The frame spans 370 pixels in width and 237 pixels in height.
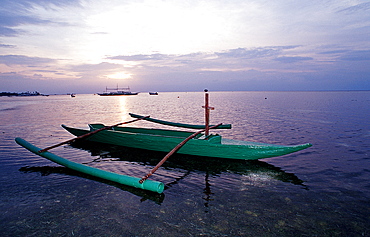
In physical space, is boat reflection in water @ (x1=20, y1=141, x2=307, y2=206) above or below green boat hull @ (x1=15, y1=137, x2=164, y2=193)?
below

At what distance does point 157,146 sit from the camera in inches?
468

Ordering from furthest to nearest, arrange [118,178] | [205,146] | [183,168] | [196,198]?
[205,146] → [183,168] → [118,178] → [196,198]

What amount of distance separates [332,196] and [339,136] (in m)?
11.8

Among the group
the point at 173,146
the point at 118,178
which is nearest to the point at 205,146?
the point at 173,146

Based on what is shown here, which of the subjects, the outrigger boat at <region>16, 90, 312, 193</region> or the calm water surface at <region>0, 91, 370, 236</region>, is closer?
the calm water surface at <region>0, 91, 370, 236</region>

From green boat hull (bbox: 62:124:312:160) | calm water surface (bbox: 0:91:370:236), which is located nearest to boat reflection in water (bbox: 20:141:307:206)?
calm water surface (bbox: 0:91:370:236)

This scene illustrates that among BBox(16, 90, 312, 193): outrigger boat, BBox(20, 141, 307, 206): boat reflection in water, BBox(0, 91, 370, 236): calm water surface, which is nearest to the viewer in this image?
BBox(0, 91, 370, 236): calm water surface

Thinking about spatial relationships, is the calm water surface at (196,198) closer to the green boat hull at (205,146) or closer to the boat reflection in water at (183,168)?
the boat reflection in water at (183,168)

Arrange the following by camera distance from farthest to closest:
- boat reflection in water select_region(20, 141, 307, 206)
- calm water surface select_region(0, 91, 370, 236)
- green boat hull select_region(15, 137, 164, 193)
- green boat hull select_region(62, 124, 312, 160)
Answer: green boat hull select_region(62, 124, 312, 160)
boat reflection in water select_region(20, 141, 307, 206)
green boat hull select_region(15, 137, 164, 193)
calm water surface select_region(0, 91, 370, 236)

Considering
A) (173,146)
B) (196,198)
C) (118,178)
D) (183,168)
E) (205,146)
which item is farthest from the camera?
(173,146)

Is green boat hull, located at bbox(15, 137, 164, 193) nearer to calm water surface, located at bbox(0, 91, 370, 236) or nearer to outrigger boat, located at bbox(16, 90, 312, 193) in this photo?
outrigger boat, located at bbox(16, 90, 312, 193)

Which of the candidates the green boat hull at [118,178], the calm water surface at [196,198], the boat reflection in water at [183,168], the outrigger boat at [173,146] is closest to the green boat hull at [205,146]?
the outrigger boat at [173,146]

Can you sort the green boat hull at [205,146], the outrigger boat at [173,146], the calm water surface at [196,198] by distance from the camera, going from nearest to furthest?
the calm water surface at [196,198] → the outrigger boat at [173,146] → the green boat hull at [205,146]

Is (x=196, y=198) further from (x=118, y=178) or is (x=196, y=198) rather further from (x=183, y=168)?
(x=183, y=168)
